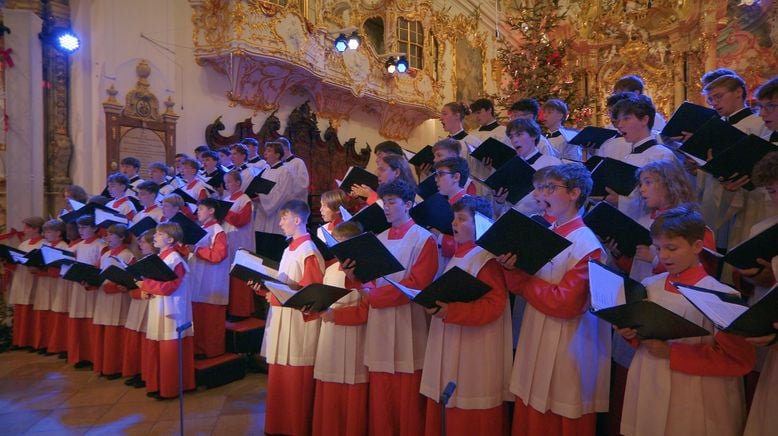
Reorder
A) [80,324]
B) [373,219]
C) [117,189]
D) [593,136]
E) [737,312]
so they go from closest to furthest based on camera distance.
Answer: [737,312] < [373,219] < [593,136] < [80,324] < [117,189]

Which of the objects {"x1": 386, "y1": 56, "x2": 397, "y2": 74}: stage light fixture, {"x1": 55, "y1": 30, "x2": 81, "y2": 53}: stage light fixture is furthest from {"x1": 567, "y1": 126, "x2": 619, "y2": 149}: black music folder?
{"x1": 386, "y1": 56, "x2": 397, "y2": 74}: stage light fixture

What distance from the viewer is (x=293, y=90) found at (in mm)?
11328

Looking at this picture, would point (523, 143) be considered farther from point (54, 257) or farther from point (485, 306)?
point (54, 257)

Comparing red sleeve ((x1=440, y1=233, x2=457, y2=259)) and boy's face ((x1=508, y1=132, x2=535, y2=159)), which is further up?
boy's face ((x1=508, y1=132, x2=535, y2=159))

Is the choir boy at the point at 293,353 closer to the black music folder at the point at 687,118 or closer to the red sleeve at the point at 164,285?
the red sleeve at the point at 164,285

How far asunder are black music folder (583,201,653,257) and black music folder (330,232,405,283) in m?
1.08

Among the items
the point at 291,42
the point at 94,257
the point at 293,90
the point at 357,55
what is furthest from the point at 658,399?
the point at 357,55

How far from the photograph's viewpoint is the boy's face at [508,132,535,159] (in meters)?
4.21

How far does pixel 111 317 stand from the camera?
525 centimetres

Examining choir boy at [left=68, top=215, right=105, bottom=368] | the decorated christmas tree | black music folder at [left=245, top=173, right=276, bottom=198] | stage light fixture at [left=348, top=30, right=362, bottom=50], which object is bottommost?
choir boy at [left=68, top=215, right=105, bottom=368]

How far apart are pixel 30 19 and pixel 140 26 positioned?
5.09 ft

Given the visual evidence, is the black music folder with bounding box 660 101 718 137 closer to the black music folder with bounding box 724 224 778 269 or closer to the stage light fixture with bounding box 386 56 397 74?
the black music folder with bounding box 724 224 778 269

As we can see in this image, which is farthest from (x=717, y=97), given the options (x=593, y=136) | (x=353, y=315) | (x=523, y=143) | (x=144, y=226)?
(x=144, y=226)

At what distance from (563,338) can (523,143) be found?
213cm
